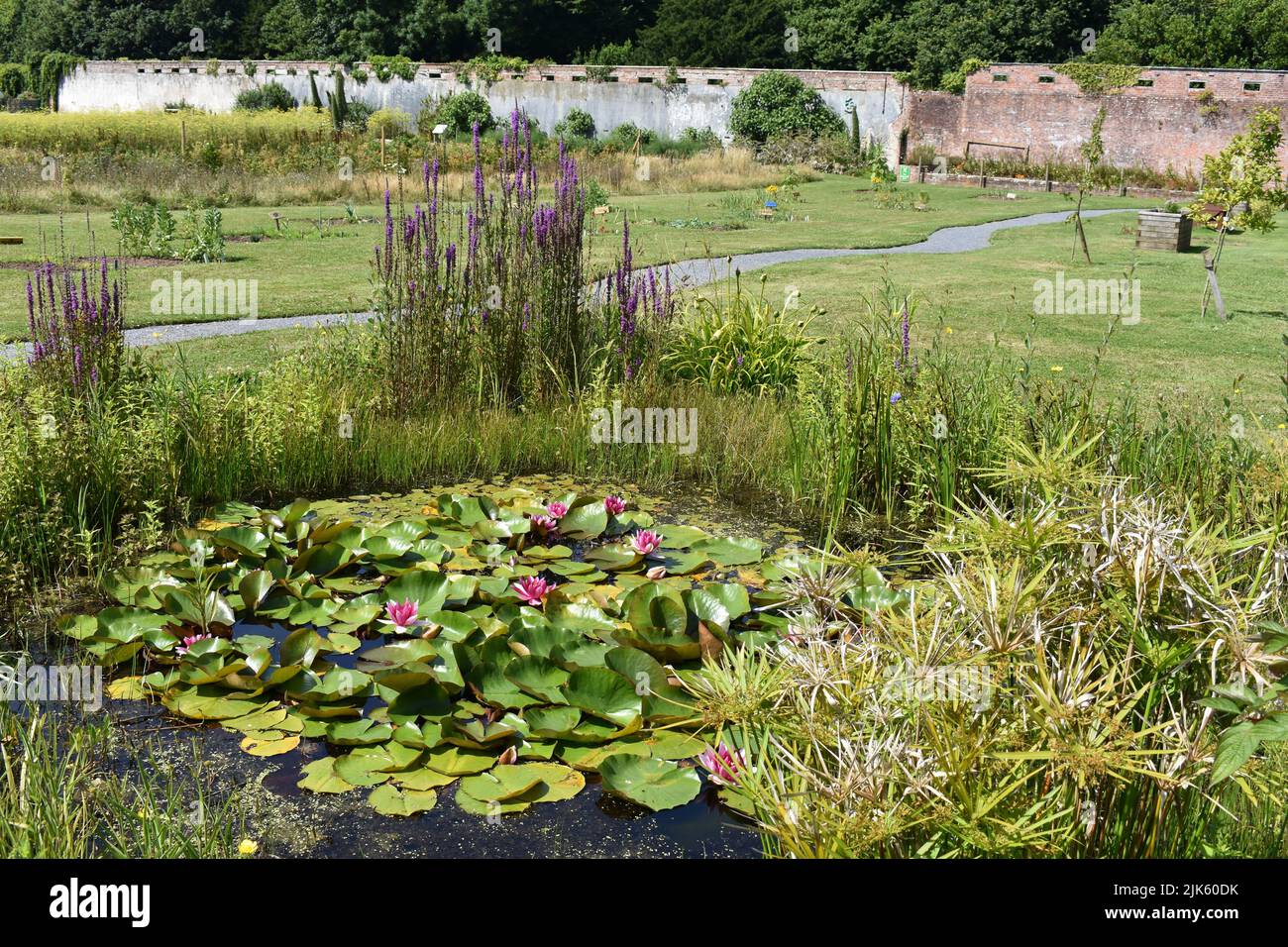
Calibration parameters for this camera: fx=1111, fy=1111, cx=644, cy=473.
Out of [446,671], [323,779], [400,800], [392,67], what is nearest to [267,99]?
[392,67]

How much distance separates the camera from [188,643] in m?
3.52

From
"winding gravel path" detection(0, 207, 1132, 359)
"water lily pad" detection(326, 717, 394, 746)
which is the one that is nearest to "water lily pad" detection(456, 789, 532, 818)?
"water lily pad" detection(326, 717, 394, 746)

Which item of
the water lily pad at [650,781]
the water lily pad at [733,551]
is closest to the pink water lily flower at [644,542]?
the water lily pad at [733,551]

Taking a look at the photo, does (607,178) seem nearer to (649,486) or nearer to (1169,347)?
(1169,347)

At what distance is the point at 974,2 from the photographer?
34.3m

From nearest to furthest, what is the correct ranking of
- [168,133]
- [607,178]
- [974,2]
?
[607,178] < [168,133] < [974,2]

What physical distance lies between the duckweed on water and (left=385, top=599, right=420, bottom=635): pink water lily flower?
0.02 m

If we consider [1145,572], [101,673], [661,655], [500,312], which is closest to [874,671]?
[1145,572]

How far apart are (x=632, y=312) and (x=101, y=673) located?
11.7 ft

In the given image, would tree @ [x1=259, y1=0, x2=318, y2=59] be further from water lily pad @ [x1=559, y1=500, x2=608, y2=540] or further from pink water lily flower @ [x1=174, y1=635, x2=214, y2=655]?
pink water lily flower @ [x1=174, y1=635, x2=214, y2=655]

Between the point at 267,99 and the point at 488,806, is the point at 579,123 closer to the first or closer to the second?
the point at 267,99

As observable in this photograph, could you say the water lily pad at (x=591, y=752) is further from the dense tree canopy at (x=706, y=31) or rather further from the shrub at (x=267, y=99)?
the shrub at (x=267, y=99)

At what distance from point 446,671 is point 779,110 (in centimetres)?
3040

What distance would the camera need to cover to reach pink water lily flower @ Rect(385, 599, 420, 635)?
367 centimetres
